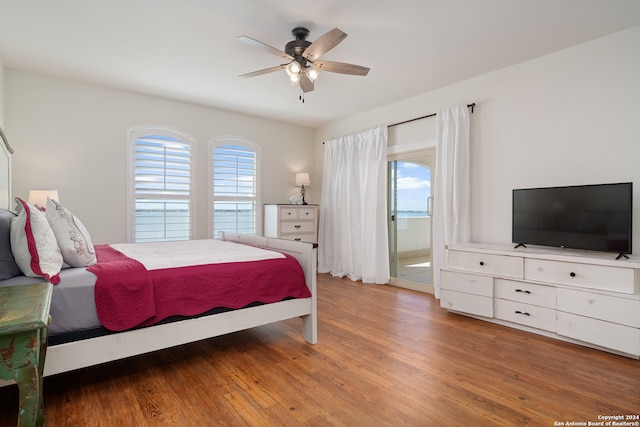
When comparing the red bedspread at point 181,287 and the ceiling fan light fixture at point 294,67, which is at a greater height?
the ceiling fan light fixture at point 294,67

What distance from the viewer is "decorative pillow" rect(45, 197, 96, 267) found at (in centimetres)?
197

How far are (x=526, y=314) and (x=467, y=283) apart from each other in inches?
21.7

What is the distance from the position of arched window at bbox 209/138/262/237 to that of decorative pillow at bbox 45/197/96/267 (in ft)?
9.18

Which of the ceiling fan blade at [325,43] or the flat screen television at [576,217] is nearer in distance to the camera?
the ceiling fan blade at [325,43]

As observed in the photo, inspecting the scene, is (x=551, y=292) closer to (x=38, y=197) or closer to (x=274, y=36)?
(x=274, y=36)

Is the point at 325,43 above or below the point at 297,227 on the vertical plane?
above

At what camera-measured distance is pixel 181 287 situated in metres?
2.12

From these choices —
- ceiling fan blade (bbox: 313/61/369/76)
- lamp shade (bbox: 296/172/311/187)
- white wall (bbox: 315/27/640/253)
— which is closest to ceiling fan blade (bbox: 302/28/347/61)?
ceiling fan blade (bbox: 313/61/369/76)

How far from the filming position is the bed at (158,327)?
175cm

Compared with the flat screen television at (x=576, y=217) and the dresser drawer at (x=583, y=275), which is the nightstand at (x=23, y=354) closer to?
the dresser drawer at (x=583, y=275)

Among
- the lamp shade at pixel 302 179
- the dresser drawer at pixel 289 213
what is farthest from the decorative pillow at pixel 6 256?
the lamp shade at pixel 302 179

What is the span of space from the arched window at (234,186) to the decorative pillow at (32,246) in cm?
308

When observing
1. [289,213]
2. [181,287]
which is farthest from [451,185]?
[181,287]

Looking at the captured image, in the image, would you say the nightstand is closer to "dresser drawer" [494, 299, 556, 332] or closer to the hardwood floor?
the hardwood floor
